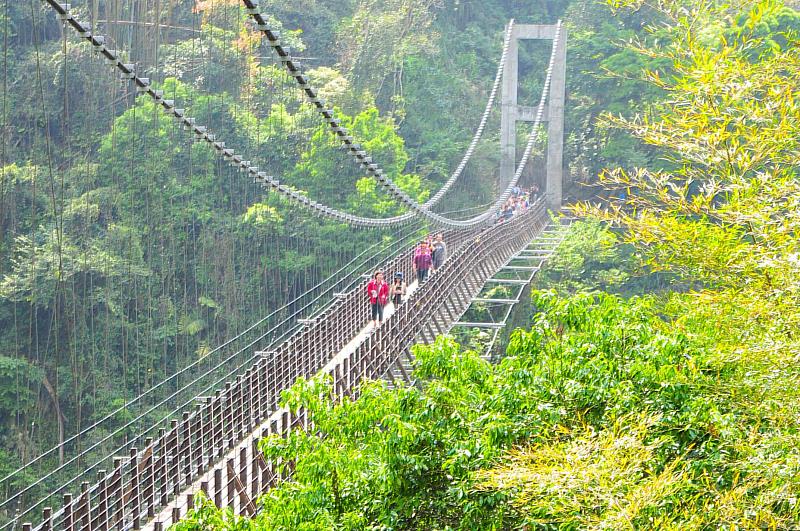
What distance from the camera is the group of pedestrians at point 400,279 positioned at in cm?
1209

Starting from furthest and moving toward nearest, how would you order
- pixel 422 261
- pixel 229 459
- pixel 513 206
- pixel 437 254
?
pixel 513 206 → pixel 437 254 → pixel 422 261 → pixel 229 459

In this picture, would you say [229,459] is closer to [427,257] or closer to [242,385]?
[242,385]

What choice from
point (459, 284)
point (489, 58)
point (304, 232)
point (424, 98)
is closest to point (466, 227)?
point (304, 232)

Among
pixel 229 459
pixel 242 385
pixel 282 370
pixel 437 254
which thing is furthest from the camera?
pixel 437 254

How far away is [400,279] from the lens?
43.0ft

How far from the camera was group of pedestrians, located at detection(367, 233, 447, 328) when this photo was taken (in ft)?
39.7

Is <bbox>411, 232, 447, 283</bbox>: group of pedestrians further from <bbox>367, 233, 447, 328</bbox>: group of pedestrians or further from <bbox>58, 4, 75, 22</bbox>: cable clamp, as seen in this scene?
<bbox>58, 4, 75, 22</bbox>: cable clamp

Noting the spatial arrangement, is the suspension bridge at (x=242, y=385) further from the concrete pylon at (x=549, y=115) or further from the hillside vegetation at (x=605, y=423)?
the concrete pylon at (x=549, y=115)

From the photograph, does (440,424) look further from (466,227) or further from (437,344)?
(466,227)

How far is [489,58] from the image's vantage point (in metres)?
36.6

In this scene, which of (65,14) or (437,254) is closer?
(65,14)

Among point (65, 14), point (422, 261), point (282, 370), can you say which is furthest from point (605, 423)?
point (422, 261)

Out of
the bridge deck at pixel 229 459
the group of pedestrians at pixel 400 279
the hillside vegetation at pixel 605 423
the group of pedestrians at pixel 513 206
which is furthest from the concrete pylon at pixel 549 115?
the hillside vegetation at pixel 605 423

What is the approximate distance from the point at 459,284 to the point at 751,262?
8.88 metres
